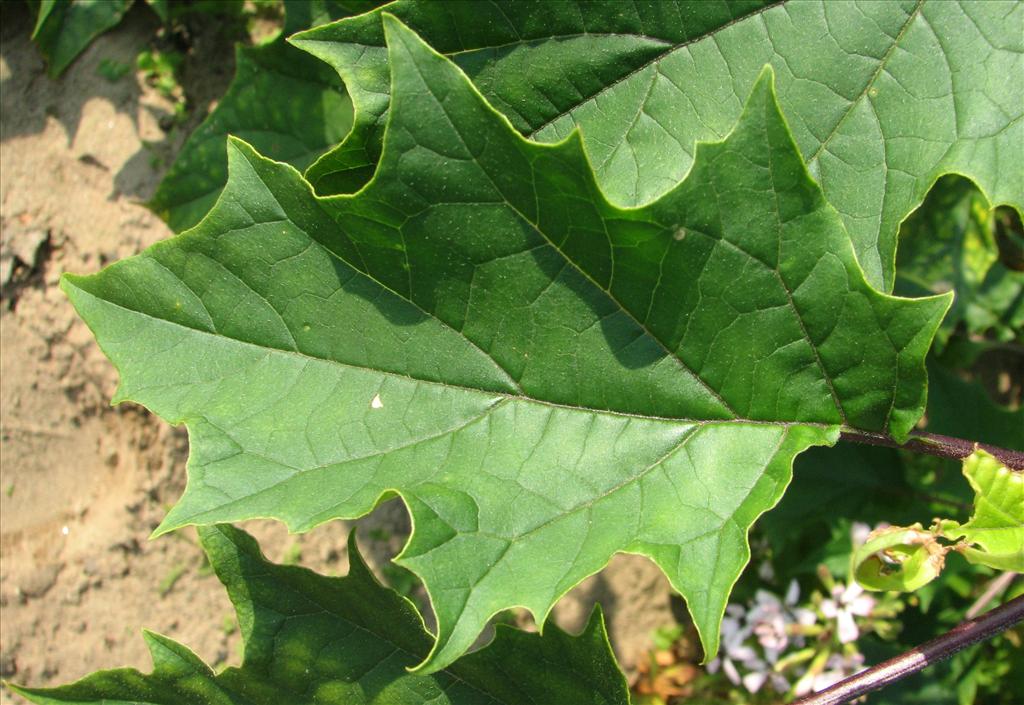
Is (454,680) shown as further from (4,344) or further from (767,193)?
(4,344)

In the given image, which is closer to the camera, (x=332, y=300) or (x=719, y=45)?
(x=332, y=300)

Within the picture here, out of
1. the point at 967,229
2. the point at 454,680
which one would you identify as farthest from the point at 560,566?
the point at 967,229

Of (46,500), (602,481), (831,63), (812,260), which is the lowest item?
(46,500)

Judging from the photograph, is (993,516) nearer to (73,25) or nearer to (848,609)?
(848,609)

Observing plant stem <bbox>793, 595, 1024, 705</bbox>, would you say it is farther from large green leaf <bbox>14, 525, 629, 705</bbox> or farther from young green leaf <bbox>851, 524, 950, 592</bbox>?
large green leaf <bbox>14, 525, 629, 705</bbox>

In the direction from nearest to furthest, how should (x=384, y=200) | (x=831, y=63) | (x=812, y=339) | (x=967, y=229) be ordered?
1. (x=384, y=200)
2. (x=812, y=339)
3. (x=831, y=63)
4. (x=967, y=229)

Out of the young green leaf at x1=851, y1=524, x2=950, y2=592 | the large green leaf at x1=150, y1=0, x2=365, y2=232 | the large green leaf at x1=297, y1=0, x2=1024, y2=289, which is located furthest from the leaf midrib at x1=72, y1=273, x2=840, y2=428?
the large green leaf at x1=150, y1=0, x2=365, y2=232

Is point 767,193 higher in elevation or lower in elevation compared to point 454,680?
higher

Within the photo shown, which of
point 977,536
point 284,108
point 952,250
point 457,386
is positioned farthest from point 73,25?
point 977,536
